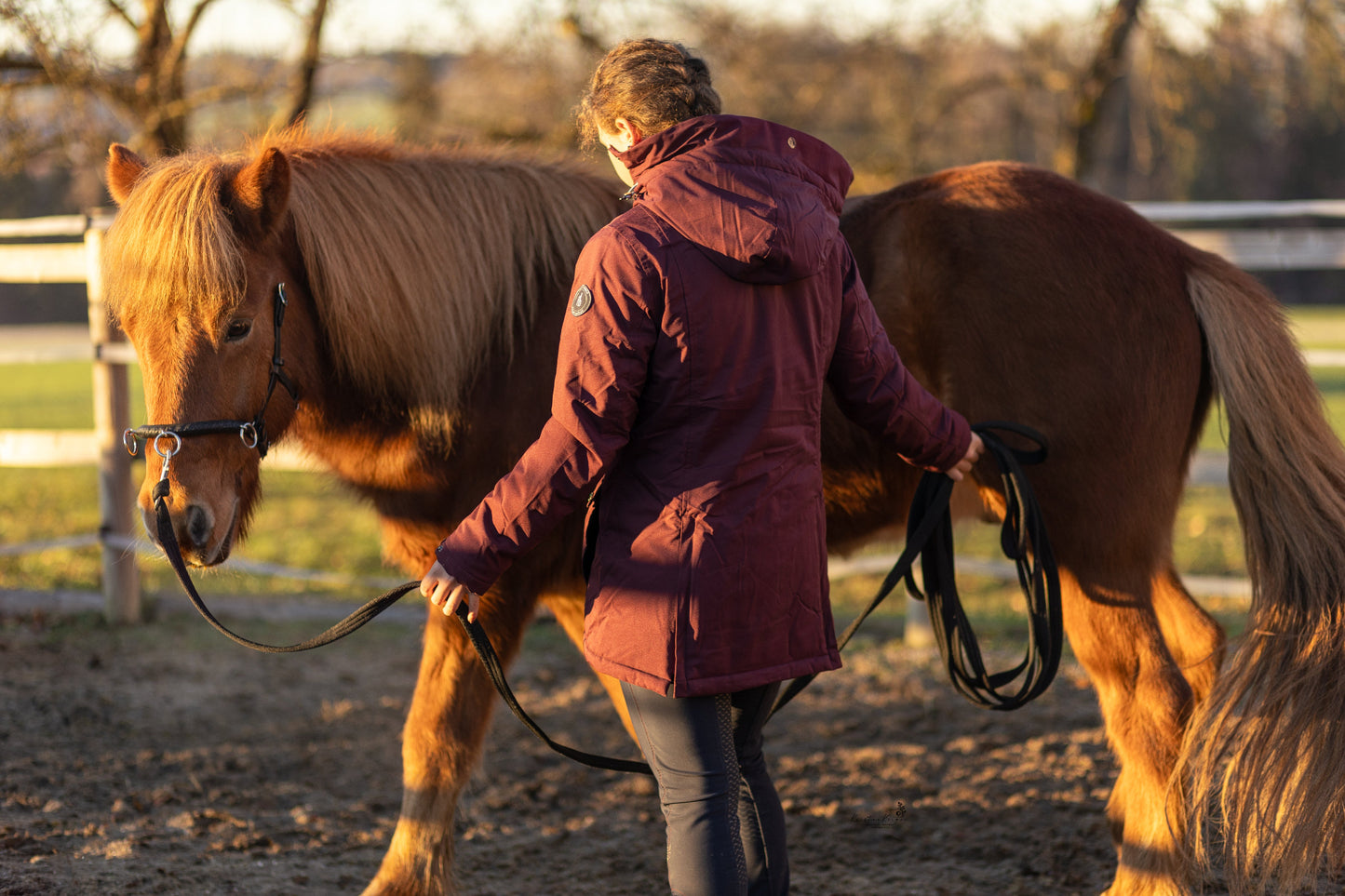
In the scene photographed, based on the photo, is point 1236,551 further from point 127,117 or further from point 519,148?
point 127,117

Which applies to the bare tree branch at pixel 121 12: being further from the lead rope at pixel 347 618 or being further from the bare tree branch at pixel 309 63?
the lead rope at pixel 347 618

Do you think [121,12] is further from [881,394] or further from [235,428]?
[881,394]

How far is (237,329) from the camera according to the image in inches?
92.4

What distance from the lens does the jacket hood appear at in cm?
177

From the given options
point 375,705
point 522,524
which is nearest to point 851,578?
point 375,705

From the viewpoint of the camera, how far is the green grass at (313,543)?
6.04m

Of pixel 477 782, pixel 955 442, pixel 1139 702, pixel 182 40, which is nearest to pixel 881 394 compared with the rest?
pixel 955 442

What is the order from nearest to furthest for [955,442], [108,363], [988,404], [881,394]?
[881,394] < [955,442] < [988,404] < [108,363]

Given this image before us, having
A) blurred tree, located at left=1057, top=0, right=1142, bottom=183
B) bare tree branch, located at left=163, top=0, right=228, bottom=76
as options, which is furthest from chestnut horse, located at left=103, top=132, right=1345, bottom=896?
blurred tree, located at left=1057, top=0, right=1142, bottom=183

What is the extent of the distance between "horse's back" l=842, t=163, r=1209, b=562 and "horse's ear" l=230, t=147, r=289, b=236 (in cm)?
140

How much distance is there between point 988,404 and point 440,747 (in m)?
1.60

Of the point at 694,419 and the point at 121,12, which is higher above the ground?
the point at 121,12

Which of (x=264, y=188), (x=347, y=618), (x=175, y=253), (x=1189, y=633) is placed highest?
(x=264, y=188)

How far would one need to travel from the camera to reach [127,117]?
240 inches
